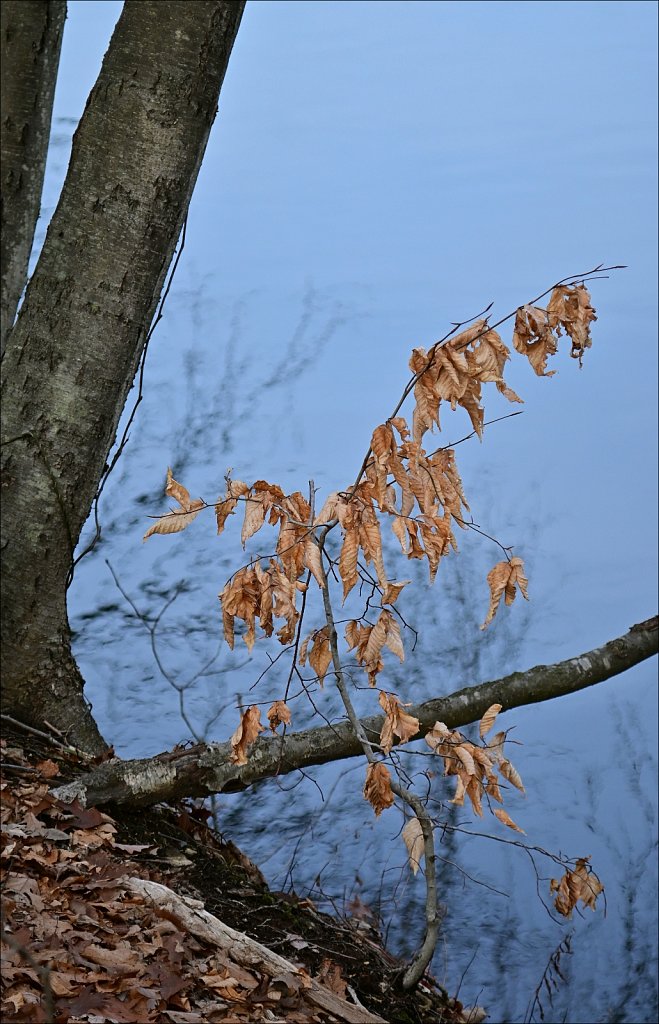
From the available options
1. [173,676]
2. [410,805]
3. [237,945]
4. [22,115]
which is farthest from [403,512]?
[173,676]

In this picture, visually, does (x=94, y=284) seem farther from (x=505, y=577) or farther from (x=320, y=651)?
(x=505, y=577)

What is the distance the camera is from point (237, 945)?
225 centimetres

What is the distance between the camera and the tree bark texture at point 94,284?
2.71 m

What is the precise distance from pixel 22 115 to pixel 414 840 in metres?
2.52

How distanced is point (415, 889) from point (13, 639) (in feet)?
9.21

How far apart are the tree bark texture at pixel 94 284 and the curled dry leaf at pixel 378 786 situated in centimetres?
115

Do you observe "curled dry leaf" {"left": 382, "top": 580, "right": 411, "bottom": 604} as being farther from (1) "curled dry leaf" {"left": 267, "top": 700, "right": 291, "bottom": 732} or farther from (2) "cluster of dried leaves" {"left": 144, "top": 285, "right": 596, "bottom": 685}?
(1) "curled dry leaf" {"left": 267, "top": 700, "right": 291, "bottom": 732}

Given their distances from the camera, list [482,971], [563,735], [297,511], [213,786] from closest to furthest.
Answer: [297,511] < [213,786] < [482,971] < [563,735]

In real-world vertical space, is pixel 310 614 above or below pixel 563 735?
above

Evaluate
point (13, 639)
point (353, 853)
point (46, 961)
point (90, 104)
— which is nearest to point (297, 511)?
point (46, 961)

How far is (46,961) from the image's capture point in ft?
6.10

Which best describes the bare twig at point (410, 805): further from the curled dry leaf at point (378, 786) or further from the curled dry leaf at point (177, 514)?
the curled dry leaf at point (177, 514)

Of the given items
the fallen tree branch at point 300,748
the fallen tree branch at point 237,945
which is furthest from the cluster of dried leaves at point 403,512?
the fallen tree branch at point 300,748

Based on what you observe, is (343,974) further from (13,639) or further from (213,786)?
(13,639)
